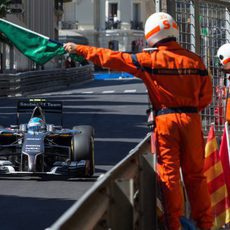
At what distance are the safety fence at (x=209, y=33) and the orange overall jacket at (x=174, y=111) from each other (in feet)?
8.83

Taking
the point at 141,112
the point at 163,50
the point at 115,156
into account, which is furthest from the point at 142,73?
the point at 141,112

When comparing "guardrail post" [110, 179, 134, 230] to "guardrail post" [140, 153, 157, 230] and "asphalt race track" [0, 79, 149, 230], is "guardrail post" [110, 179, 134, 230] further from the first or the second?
"asphalt race track" [0, 79, 149, 230]

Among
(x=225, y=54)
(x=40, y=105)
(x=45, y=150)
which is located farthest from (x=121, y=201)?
(x=40, y=105)

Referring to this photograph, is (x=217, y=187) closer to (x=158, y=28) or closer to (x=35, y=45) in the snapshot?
(x=158, y=28)

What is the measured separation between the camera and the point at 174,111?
7562 mm

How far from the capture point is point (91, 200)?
4.85 m

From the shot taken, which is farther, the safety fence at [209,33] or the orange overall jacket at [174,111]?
the safety fence at [209,33]

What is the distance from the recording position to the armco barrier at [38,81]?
40438 mm

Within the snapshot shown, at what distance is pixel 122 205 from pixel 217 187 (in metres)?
3.54

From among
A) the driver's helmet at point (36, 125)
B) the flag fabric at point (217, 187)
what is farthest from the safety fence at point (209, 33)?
the driver's helmet at point (36, 125)

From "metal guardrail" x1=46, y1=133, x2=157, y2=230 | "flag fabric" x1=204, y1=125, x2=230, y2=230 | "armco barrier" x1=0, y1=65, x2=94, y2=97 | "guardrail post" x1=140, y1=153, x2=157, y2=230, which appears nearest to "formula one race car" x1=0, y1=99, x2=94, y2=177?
"flag fabric" x1=204, y1=125, x2=230, y2=230

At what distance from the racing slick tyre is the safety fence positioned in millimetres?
2458

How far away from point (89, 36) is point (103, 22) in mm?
2360

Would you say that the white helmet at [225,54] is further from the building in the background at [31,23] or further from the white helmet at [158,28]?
the building in the background at [31,23]
